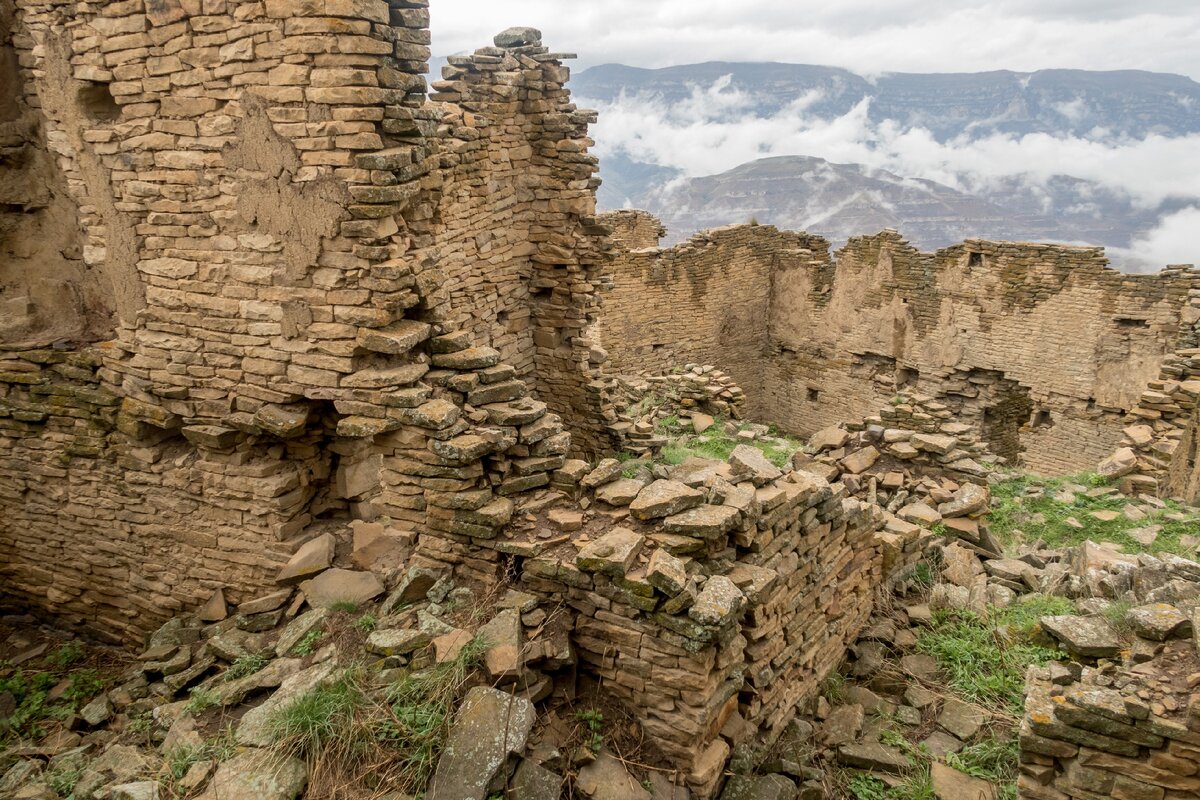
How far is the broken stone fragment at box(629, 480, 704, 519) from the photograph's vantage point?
4594 millimetres

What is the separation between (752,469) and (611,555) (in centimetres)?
138

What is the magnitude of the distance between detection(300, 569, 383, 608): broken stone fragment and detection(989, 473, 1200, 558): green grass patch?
6.16 metres

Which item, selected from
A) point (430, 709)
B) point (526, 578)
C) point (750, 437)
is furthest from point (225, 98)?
point (750, 437)

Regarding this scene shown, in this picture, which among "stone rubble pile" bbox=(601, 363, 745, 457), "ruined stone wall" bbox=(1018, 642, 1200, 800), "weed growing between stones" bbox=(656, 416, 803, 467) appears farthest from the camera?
"stone rubble pile" bbox=(601, 363, 745, 457)

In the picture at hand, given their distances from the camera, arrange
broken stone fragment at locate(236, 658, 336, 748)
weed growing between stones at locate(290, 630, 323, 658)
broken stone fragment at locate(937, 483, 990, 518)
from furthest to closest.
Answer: broken stone fragment at locate(937, 483, 990, 518), weed growing between stones at locate(290, 630, 323, 658), broken stone fragment at locate(236, 658, 336, 748)

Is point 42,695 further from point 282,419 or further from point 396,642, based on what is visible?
point 396,642

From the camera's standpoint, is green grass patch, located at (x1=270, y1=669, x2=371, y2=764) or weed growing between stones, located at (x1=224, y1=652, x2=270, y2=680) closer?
green grass patch, located at (x1=270, y1=669, x2=371, y2=764)

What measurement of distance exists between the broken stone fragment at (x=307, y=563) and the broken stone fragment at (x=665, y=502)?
2.02m

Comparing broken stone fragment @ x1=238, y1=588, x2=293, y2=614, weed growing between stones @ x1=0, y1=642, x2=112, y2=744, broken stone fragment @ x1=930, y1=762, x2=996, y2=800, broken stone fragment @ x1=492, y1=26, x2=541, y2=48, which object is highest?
broken stone fragment @ x1=492, y1=26, x2=541, y2=48

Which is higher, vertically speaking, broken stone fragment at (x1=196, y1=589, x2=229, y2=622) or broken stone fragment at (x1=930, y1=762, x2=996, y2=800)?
broken stone fragment at (x1=196, y1=589, x2=229, y2=622)

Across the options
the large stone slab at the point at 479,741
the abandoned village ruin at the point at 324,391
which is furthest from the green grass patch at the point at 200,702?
the large stone slab at the point at 479,741

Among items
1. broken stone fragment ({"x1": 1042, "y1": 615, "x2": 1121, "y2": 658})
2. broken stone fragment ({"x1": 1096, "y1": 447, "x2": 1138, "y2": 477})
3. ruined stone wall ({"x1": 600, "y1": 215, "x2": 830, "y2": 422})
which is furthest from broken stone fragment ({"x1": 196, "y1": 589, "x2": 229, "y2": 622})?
ruined stone wall ({"x1": 600, "y1": 215, "x2": 830, "y2": 422})

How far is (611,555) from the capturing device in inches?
166

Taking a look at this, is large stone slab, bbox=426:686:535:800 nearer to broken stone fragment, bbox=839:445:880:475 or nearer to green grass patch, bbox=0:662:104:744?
green grass patch, bbox=0:662:104:744
